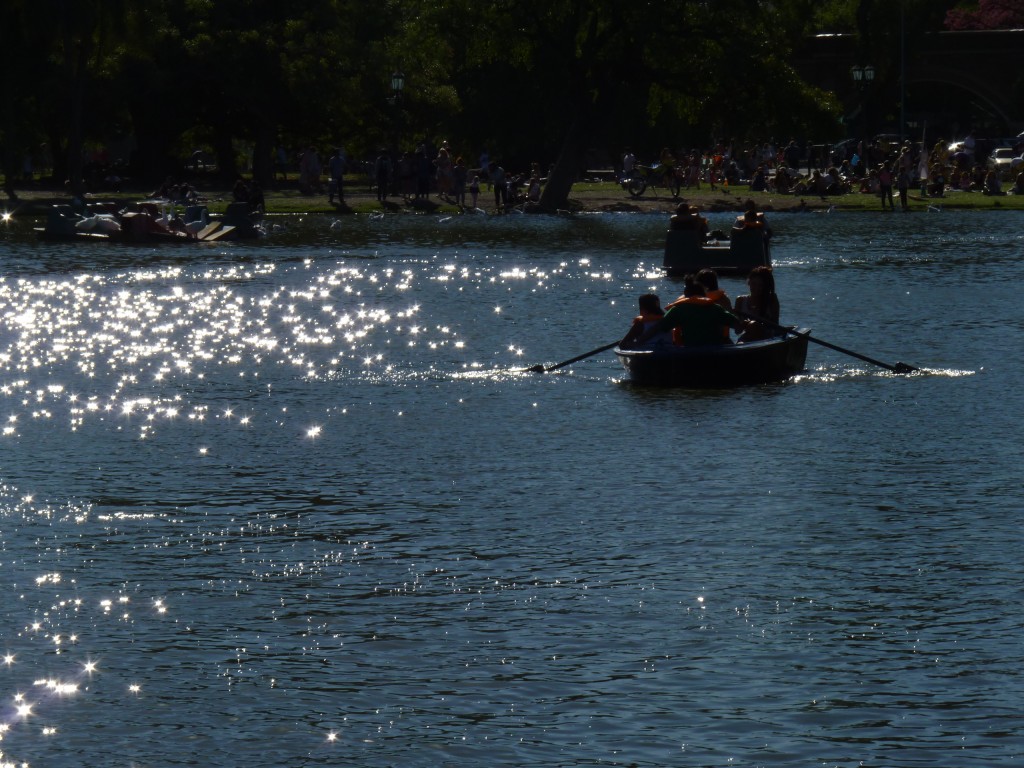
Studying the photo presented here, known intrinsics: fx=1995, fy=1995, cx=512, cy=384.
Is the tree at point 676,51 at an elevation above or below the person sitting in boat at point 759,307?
above

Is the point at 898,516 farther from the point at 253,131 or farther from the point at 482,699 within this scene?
the point at 253,131

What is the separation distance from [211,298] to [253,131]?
48439 millimetres

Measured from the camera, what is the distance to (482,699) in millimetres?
9883

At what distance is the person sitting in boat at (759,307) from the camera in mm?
22641

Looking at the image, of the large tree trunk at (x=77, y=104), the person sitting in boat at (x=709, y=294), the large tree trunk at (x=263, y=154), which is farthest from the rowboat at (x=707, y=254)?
the large tree trunk at (x=263, y=154)

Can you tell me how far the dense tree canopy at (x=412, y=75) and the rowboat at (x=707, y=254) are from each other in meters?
21.1

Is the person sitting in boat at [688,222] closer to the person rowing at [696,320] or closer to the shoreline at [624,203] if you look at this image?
the person rowing at [696,320]

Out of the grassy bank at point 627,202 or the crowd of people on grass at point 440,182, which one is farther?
the crowd of people on grass at point 440,182

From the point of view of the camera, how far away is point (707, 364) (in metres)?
21.1

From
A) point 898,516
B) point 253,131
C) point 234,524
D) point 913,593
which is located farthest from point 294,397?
point 253,131

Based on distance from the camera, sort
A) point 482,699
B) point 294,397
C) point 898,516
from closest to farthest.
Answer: point 482,699 < point 898,516 < point 294,397

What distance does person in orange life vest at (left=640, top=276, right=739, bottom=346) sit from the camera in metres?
21.2

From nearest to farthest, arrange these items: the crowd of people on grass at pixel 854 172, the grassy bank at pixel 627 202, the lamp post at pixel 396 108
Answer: the grassy bank at pixel 627 202, the lamp post at pixel 396 108, the crowd of people on grass at pixel 854 172

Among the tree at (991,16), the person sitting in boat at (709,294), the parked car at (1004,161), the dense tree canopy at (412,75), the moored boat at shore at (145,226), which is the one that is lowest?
the moored boat at shore at (145,226)
